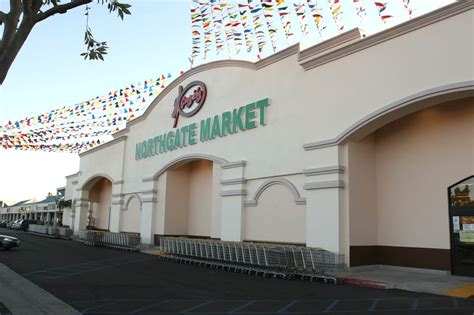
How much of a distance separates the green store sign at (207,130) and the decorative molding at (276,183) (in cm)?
245

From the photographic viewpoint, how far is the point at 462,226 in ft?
42.8

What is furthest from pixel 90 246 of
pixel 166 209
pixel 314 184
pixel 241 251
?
pixel 314 184

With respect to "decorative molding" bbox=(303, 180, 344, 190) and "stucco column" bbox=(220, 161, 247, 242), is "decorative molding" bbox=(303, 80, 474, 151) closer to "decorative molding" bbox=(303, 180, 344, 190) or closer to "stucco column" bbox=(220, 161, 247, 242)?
"decorative molding" bbox=(303, 180, 344, 190)

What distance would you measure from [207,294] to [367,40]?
376 inches

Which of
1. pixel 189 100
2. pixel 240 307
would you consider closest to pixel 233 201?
pixel 189 100

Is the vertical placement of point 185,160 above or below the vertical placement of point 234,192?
above

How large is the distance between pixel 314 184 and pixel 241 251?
11.2 feet

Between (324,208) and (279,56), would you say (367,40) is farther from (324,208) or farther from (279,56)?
(324,208)

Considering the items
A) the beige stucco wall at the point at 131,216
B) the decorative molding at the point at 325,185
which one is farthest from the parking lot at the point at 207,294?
the beige stucco wall at the point at 131,216

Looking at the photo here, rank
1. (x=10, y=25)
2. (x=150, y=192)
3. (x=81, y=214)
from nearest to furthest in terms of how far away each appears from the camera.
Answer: (x=10, y=25), (x=150, y=192), (x=81, y=214)

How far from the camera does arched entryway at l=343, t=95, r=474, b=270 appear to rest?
13500 mm

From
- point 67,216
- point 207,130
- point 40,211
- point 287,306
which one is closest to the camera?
point 287,306

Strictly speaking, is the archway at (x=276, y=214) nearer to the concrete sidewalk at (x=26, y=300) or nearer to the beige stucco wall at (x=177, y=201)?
the beige stucco wall at (x=177, y=201)

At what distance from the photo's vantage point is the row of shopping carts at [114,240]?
23.8 metres
